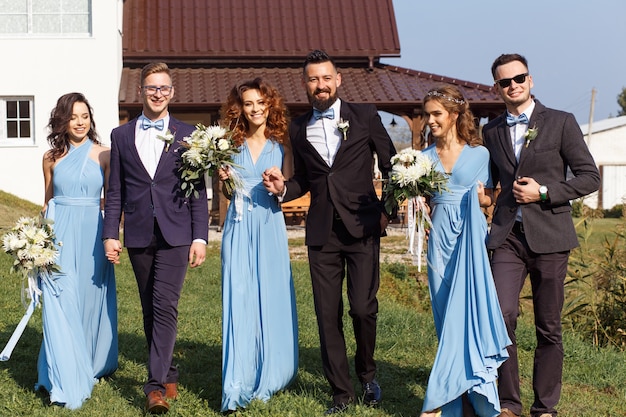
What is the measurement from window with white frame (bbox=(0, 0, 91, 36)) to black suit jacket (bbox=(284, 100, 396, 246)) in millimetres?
16021

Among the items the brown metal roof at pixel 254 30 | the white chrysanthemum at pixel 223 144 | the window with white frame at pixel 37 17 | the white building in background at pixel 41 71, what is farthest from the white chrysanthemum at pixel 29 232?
the brown metal roof at pixel 254 30

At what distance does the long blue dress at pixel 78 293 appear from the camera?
6500 millimetres

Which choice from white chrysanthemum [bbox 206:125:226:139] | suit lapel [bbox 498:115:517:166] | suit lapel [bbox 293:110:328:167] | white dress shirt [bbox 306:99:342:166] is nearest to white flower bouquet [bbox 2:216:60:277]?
white chrysanthemum [bbox 206:125:226:139]

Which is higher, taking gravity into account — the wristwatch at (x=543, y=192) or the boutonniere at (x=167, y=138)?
the boutonniere at (x=167, y=138)

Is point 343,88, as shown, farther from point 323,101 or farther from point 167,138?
point 167,138

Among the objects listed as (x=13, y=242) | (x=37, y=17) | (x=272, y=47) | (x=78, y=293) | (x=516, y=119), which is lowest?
(x=78, y=293)

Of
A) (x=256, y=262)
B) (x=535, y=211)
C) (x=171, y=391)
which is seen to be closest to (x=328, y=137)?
(x=256, y=262)

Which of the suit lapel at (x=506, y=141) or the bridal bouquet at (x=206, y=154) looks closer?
the suit lapel at (x=506, y=141)

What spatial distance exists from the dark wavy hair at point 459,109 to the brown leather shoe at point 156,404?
108 inches

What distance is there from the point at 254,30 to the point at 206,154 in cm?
1789

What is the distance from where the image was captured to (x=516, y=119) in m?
5.92

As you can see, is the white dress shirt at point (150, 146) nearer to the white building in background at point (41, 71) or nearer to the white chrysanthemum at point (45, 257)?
the white chrysanthemum at point (45, 257)

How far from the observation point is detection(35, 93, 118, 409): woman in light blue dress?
6547 mm

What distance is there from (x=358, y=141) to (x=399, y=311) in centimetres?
431
